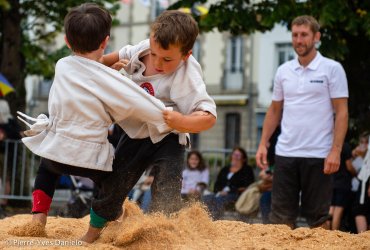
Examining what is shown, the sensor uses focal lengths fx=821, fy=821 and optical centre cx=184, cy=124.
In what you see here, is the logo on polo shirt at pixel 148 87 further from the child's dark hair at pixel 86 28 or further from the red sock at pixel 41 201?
the red sock at pixel 41 201

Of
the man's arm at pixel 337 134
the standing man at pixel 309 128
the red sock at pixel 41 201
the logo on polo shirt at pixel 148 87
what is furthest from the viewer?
the standing man at pixel 309 128

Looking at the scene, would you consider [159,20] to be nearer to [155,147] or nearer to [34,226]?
[155,147]

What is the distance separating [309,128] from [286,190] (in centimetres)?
64

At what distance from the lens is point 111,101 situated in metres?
5.08

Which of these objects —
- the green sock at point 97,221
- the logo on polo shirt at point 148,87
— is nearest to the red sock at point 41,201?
the green sock at point 97,221

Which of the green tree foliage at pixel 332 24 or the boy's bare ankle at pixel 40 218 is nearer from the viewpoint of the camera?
the boy's bare ankle at pixel 40 218

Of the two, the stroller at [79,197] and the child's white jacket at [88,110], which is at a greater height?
the child's white jacket at [88,110]

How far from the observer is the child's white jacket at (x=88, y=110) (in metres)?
5.09

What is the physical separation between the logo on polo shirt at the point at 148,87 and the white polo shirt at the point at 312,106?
2.52m

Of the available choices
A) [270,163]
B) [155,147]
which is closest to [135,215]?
[155,147]

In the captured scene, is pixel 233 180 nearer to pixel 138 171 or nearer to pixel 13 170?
pixel 13 170

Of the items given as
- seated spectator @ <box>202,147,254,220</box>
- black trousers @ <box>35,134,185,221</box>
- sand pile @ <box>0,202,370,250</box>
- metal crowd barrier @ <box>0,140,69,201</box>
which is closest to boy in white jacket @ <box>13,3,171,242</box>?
black trousers @ <box>35,134,185,221</box>

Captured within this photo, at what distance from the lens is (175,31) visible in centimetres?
507

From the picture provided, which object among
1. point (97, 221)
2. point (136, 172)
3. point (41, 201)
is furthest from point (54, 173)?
point (136, 172)
